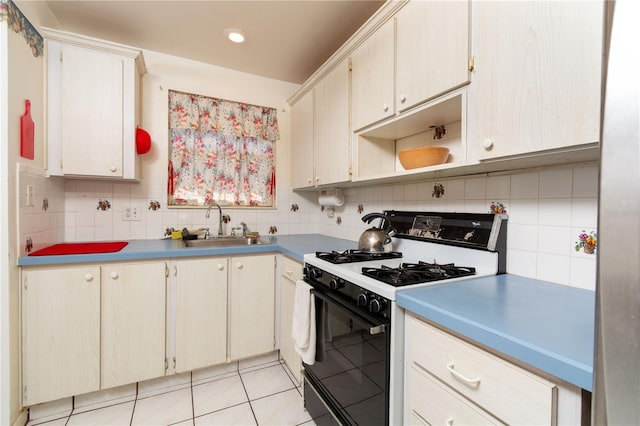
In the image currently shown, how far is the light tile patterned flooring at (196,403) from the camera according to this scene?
5.41ft

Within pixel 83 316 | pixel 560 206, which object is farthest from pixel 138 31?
pixel 560 206

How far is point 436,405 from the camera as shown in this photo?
89 centimetres

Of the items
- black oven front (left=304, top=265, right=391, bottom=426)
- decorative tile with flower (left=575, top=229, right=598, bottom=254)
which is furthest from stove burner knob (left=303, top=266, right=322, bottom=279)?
decorative tile with flower (left=575, top=229, right=598, bottom=254)

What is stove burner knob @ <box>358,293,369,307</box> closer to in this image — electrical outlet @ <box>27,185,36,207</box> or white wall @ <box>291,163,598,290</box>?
white wall @ <box>291,163,598,290</box>

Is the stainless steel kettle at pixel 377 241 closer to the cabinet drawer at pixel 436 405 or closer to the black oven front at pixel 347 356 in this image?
the black oven front at pixel 347 356

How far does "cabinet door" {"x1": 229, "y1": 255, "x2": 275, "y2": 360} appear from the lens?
6.78 feet

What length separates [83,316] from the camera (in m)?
1.67

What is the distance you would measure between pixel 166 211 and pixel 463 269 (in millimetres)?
2256

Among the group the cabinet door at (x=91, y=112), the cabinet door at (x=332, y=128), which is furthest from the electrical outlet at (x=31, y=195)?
the cabinet door at (x=332, y=128)

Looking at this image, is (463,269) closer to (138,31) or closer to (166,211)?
(166,211)

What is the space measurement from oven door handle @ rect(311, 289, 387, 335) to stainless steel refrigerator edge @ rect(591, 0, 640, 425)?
76cm

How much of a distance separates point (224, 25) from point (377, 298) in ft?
6.88

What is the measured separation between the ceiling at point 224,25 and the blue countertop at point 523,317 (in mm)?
1766

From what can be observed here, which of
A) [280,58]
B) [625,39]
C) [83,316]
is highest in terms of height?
[280,58]
